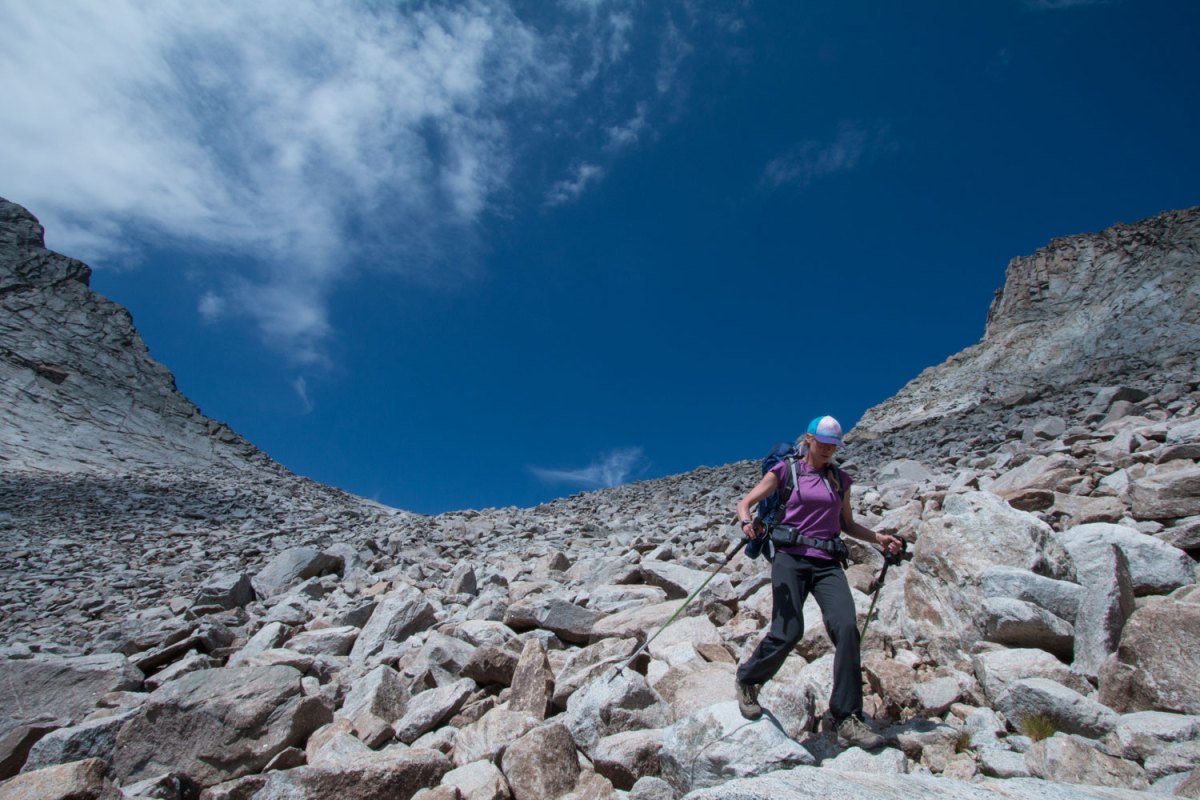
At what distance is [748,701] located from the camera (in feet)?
13.7

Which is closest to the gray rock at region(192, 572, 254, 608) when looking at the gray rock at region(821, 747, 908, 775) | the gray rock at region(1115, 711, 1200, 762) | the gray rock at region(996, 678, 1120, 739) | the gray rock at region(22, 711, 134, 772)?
the gray rock at region(22, 711, 134, 772)

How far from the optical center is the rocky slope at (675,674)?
3.75m

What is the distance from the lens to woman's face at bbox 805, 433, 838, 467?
Result: 16.2ft

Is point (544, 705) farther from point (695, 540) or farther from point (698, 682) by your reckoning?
point (695, 540)

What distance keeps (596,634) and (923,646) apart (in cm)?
325

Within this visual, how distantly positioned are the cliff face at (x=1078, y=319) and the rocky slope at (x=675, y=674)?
84.2 feet

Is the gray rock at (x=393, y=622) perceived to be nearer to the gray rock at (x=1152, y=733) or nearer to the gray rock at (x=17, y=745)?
the gray rock at (x=17, y=745)

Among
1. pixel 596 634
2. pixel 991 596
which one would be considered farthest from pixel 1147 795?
pixel 596 634

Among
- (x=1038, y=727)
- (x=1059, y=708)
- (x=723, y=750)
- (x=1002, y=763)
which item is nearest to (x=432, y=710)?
(x=723, y=750)

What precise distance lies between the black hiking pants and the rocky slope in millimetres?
334

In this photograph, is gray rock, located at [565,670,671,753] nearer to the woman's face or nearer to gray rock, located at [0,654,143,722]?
the woman's face

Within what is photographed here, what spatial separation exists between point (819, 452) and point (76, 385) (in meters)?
48.7

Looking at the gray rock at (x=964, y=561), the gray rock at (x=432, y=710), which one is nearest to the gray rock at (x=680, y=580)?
the gray rock at (x=964, y=561)

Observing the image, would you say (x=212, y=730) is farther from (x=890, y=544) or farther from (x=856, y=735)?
(x=890, y=544)
